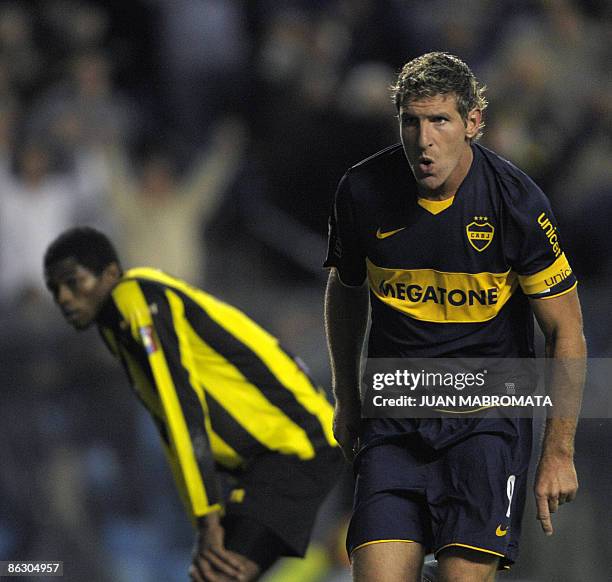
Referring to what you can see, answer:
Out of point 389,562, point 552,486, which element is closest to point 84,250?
point 389,562

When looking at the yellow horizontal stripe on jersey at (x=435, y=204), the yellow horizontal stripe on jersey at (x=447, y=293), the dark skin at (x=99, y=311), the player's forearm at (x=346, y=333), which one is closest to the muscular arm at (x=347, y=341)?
the player's forearm at (x=346, y=333)

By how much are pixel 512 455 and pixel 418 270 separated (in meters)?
0.63

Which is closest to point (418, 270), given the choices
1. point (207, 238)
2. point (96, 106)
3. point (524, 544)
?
point (524, 544)

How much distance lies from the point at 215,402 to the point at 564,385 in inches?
64.1

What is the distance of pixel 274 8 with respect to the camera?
32.8 feet

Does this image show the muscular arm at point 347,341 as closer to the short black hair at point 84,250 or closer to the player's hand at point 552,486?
the player's hand at point 552,486

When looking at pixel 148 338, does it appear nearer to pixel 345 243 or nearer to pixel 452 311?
pixel 345 243

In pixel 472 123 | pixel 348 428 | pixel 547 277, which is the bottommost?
pixel 348 428

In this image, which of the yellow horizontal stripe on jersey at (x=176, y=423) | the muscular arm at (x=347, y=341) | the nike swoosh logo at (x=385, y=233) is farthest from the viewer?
the yellow horizontal stripe on jersey at (x=176, y=423)

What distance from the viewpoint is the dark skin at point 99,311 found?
4.95 metres

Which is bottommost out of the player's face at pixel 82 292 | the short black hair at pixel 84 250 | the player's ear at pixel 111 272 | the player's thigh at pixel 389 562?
the player's thigh at pixel 389 562

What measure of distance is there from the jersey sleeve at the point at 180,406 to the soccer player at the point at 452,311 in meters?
0.88

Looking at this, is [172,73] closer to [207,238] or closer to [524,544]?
[207,238]

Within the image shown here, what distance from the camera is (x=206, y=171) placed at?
9.12 meters
